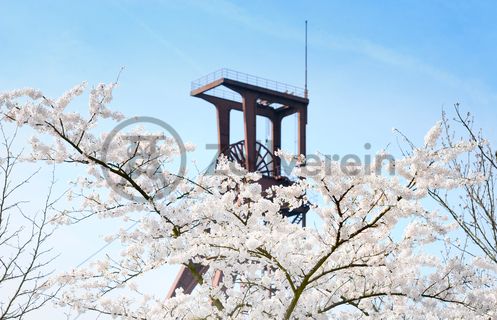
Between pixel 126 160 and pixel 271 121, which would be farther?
pixel 271 121

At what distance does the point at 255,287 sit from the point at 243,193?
1.22 m

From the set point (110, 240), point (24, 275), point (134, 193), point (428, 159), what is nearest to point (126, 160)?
point (134, 193)

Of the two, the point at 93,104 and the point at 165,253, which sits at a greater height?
the point at 93,104

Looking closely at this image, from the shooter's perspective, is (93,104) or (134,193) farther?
(134,193)

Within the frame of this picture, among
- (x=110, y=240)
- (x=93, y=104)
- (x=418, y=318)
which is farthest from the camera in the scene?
(x=110, y=240)

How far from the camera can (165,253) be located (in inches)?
317

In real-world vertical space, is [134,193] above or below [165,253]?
above

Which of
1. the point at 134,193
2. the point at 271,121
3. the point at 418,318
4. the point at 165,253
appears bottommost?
the point at 418,318

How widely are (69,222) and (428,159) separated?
456 centimetres

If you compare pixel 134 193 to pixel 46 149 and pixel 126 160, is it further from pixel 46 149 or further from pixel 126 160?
pixel 46 149

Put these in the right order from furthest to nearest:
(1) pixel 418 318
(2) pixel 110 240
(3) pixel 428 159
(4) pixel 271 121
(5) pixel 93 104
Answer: (4) pixel 271 121 → (2) pixel 110 240 → (1) pixel 418 318 → (5) pixel 93 104 → (3) pixel 428 159

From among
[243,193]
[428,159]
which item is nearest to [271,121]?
[243,193]

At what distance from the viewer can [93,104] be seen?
7.43m

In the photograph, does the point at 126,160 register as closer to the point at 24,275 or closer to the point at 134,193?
the point at 134,193
